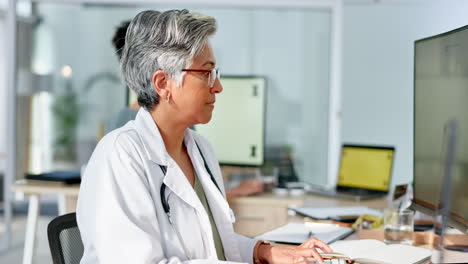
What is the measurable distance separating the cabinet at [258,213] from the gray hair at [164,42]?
1.87 meters

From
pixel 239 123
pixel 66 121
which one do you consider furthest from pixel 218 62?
pixel 66 121

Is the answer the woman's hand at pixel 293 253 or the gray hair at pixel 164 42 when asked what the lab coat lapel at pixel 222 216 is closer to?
the woman's hand at pixel 293 253

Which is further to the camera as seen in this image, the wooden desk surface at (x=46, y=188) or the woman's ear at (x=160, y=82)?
the wooden desk surface at (x=46, y=188)

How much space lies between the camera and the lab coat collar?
5.58 ft

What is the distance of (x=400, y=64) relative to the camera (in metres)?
6.30

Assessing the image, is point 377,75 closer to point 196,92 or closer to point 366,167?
point 366,167

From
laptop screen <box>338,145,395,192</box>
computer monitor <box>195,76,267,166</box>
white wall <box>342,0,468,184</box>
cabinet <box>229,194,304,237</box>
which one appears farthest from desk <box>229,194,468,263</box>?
white wall <box>342,0,468,184</box>

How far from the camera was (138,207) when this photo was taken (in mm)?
1545

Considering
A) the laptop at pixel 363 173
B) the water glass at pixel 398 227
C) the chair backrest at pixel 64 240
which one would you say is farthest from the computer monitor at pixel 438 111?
the laptop at pixel 363 173

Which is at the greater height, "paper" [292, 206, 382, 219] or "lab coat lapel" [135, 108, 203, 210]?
"lab coat lapel" [135, 108, 203, 210]

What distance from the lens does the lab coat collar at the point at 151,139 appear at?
1702 millimetres

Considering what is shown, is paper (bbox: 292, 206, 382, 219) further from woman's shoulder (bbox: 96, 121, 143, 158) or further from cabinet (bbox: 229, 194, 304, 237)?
woman's shoulder (bbox: 96, 121, 143, 158)

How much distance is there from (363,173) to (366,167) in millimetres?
44

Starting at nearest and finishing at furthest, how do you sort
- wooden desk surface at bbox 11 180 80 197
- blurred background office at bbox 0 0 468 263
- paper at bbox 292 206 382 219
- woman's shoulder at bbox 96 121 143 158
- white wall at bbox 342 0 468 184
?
woman's shoulder at bbox 96 121 143 158
paper at bbox 292 206 382 219
wooden desk surface at bbox 11 180 80 197
blurred background office at bbox 0 0 468 263
white wall at bbox 342 0 468 184
